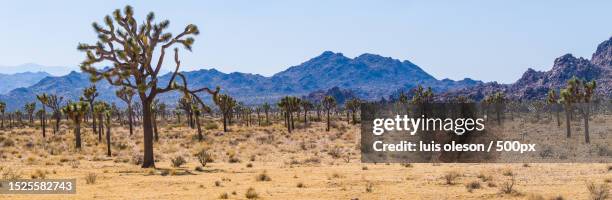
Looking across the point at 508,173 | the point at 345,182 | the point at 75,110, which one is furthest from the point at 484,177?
the point at 75,110

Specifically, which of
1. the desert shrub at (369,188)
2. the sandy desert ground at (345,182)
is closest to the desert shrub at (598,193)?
the sandy desert ground at (345,182)

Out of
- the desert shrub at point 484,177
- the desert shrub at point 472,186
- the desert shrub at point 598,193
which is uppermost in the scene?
the desert shrub at point 598,193

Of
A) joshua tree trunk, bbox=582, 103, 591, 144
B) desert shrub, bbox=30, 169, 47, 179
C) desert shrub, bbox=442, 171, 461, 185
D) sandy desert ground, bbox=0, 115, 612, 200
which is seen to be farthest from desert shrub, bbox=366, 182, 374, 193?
joshua tree trunk, bbox=582, 103, 591, 144

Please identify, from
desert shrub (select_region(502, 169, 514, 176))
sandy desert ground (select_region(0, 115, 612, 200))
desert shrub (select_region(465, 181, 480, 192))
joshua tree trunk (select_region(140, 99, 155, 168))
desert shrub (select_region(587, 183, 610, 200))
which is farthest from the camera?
joshua tree trunk (select_region(140, 99, 155, 168))

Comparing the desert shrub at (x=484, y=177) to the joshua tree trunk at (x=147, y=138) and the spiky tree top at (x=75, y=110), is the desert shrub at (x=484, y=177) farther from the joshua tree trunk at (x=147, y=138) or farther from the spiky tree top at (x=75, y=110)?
the spiky tree top at (x=75, y=110)

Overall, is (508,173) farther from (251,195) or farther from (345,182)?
(251,195)

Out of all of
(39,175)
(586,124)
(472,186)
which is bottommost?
(472,186)

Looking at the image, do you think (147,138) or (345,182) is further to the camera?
(147,138)

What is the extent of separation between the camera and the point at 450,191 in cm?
1738

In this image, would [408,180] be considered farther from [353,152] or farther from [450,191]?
[353,152]

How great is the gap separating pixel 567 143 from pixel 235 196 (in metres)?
27.9

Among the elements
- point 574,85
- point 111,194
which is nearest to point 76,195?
point 111,194

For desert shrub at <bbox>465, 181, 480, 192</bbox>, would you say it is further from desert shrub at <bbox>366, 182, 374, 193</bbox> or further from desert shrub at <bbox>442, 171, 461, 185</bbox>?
desert shrub at <bbox>366, 182, 374, 193</bbox>

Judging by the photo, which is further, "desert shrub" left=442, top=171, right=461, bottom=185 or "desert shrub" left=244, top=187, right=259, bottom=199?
"desert shrub" left=442, top=171, right=461, bottom=185
